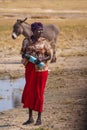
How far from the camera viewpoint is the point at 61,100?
12484 millimetres

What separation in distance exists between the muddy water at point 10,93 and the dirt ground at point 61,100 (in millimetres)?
665

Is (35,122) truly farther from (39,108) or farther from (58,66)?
(58,66)

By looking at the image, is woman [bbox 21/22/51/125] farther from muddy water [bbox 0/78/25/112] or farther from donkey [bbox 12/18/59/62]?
donkey [bbox 12/18/59/62]

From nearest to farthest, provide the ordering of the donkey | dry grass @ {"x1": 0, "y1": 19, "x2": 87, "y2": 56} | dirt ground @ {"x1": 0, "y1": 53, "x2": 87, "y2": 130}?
dirt ground @ {"x1": 0, "y1": 53, "x2": 87, "y2": 130} < the donkey < dry grass @ {"x1": 0, "y1": 19, "x2": 87, "y2": 56}

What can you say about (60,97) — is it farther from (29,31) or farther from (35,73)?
(29,31)

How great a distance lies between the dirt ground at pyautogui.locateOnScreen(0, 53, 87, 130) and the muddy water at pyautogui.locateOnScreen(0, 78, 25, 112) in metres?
0.67

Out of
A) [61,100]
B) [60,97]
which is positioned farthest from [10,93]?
[61,100]

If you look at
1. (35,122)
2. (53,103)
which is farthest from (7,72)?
(35,122)

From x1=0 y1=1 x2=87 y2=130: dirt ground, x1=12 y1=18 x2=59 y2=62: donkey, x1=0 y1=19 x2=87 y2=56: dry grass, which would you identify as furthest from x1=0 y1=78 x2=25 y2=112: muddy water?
x1=0 y1=19 x2=87 y2=56: dry grass

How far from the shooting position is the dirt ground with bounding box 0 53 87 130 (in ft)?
33.1

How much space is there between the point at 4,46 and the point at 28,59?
13.3 metres

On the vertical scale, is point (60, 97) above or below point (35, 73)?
below

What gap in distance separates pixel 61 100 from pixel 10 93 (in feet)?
5.87

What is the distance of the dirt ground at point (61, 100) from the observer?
33.1ft
